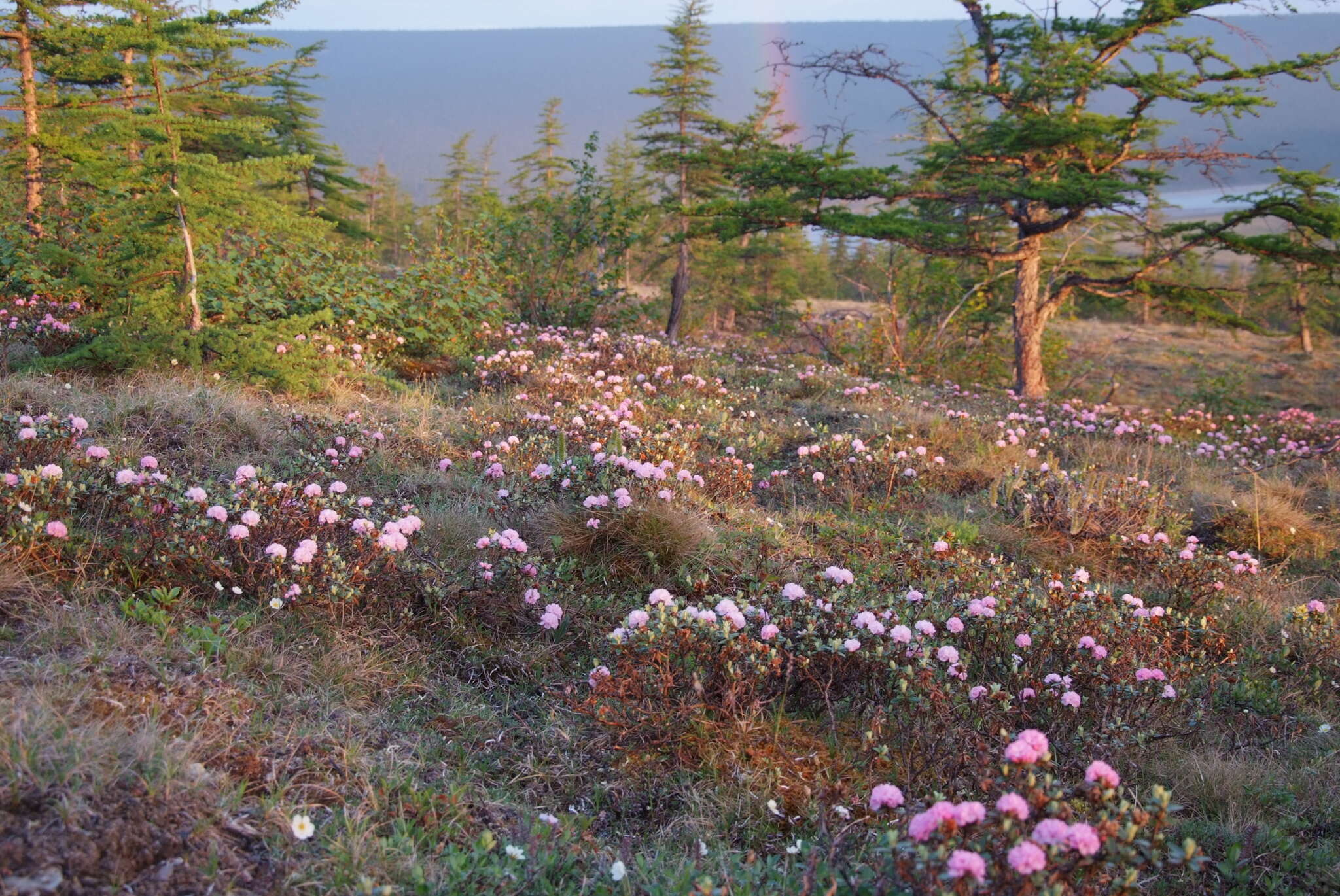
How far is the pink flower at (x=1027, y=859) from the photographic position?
1523mm

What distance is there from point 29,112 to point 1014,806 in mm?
15001

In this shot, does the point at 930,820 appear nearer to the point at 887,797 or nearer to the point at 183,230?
the point at 887,797

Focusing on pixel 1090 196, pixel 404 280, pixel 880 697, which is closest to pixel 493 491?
pixel 880 697

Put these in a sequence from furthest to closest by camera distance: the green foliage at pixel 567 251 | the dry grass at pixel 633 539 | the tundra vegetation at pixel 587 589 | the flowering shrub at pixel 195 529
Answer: the green foliage at pixel 567 251 → the dry grass at pixel 633 539 → the flowering shrub at pixel 195 529 → the tundra vegetation at pixel 587 589

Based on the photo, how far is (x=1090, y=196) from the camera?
32.6ft

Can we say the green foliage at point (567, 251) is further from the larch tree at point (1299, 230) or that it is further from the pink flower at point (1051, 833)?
the pink flower at point (1051, 833)

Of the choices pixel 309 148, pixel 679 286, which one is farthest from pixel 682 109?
pixel 309 148

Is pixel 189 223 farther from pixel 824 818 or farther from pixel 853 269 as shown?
pixel 853 269

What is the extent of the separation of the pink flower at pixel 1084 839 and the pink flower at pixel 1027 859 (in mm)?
84

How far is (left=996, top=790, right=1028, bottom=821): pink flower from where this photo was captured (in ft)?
5.45

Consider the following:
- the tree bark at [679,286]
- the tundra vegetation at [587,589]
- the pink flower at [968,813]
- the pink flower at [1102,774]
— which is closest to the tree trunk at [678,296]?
the tree bark at [679,286]

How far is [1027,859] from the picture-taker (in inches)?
60.4

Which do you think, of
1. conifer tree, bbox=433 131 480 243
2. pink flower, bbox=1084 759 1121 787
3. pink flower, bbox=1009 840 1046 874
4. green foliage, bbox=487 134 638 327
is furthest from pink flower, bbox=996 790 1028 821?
conifer tree, bbox=433 131 480 243

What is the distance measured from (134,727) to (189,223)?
465 centimetres
